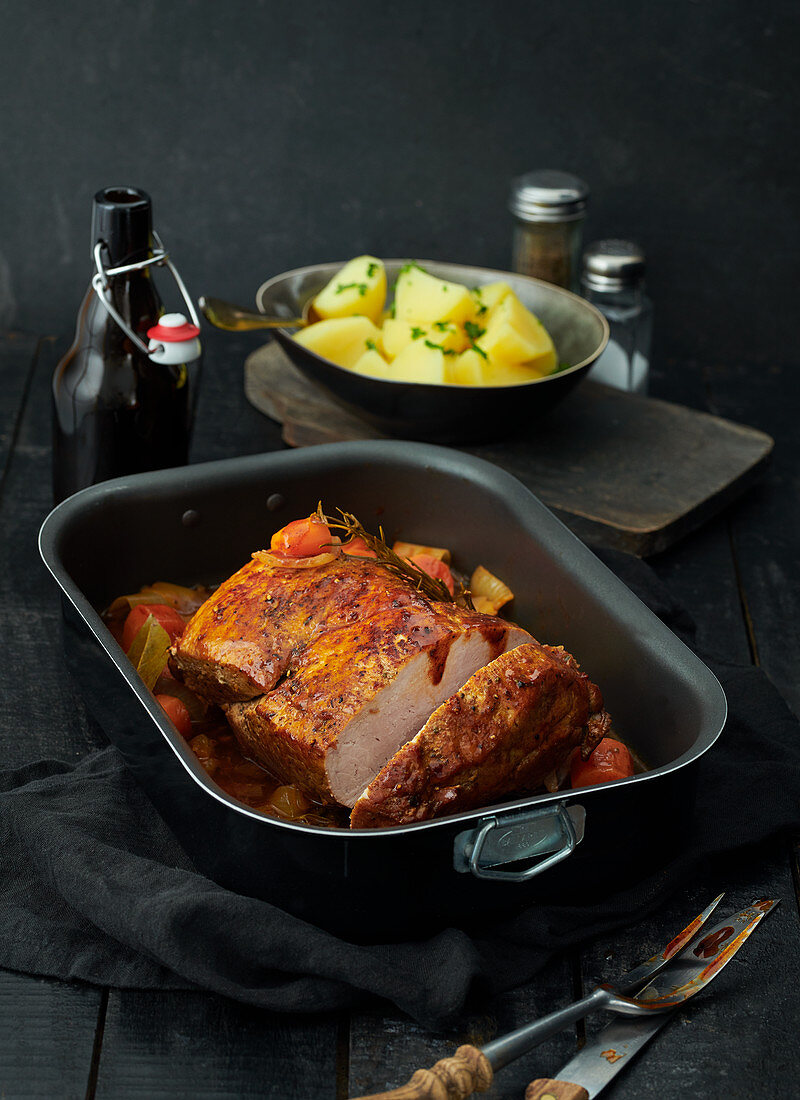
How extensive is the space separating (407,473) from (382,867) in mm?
926

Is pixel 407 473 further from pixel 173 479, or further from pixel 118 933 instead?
pixel 118 933

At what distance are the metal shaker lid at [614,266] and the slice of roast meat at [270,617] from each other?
1357mm

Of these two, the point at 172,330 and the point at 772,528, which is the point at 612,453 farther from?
the point at 172,330

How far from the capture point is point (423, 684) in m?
1.52

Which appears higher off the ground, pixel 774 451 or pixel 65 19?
pixel 65 19

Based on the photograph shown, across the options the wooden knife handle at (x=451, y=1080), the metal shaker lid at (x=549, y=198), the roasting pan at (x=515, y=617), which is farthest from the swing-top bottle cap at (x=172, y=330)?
the wooden knife handle at (x=451, y=1080)

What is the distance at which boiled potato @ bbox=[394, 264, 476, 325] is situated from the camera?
8.40 ft

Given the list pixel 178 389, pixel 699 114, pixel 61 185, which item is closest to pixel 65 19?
pixel 61 185

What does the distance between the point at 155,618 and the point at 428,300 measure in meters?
1.05

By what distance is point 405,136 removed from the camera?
3.21 m

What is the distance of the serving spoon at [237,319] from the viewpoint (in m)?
2.47

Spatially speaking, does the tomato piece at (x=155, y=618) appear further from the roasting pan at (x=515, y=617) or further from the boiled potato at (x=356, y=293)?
the boiled potato at (x=356, y=293)

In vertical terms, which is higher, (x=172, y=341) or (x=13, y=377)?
(x=172, y=341)

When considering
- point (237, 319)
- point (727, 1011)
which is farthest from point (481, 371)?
point (727, 1011)
